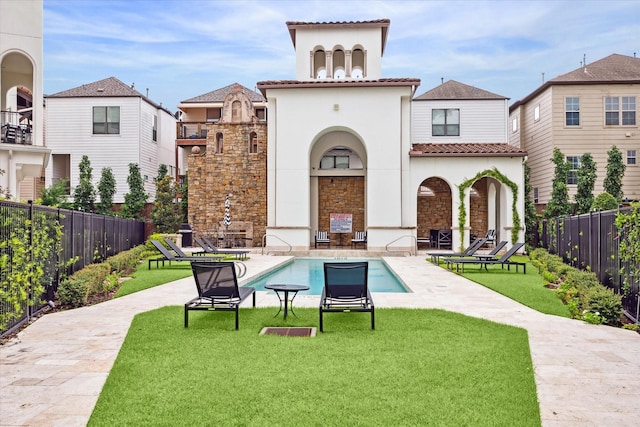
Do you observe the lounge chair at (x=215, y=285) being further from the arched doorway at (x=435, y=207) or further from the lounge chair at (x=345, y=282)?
the arched doorway at (x=435, y=207)

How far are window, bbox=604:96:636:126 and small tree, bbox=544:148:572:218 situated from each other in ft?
14.0

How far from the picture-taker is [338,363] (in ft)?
19.1


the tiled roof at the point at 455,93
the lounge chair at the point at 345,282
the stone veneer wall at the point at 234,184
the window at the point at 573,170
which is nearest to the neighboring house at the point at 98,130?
the stone veneer wall at the point at 234,184

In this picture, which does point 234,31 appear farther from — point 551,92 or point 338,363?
point 338,363

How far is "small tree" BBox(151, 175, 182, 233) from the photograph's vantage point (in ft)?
94.6

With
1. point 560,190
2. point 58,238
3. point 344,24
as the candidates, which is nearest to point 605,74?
point 560,190

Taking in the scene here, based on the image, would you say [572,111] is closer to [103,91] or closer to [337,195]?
[337,195]

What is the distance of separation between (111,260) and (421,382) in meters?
11.7

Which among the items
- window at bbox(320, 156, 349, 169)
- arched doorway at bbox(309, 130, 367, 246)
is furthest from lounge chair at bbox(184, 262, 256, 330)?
window at bbox(320, 156, 349, 169)

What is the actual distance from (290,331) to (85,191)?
2537 cm

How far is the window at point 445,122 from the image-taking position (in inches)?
1142

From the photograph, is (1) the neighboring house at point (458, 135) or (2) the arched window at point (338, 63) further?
(1) the neighboring house at point (458, 135)

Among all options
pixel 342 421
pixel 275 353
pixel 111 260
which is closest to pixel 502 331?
pixel 275 353

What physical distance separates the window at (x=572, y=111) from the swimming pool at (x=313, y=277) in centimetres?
1333
